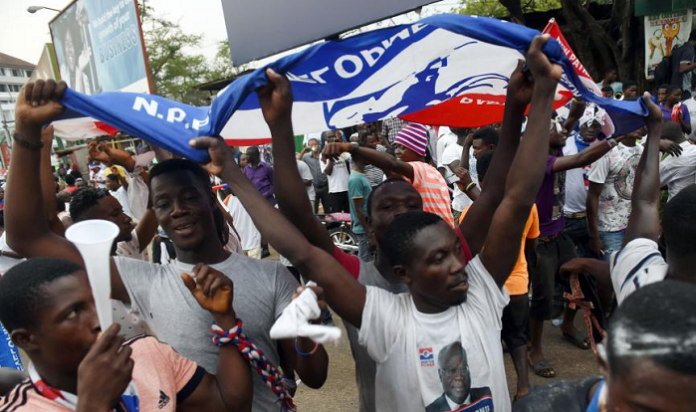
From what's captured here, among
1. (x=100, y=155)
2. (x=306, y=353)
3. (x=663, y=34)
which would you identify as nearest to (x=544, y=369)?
(x=306, y=353)

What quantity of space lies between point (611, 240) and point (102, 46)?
5.77m

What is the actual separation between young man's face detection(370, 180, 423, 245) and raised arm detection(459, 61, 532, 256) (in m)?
0.53

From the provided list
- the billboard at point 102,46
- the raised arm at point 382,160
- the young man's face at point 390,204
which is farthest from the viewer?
the billboard at point 102,46

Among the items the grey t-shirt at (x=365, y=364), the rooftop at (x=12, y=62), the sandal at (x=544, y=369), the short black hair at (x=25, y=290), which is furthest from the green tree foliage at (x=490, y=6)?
the rooftop at (x=12, y=62)

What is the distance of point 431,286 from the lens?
75.5 inches

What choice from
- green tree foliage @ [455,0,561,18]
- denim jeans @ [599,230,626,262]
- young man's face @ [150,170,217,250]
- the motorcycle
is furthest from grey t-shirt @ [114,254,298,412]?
green tree foliage @ [455,0,561,18]

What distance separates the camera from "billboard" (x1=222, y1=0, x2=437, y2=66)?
2.32m

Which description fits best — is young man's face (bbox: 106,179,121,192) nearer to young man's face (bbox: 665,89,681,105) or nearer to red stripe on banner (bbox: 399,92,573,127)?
red stripe on banner (bbox: 399,92,573,127)

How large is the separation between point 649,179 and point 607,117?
1.58 feet

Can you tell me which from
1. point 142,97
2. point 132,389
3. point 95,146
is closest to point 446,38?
point 142,97

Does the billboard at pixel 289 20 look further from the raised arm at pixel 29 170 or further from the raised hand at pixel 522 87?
the raised arm at pixel 29 170

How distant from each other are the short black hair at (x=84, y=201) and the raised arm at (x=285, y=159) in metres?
1.96

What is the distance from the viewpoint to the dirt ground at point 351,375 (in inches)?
167

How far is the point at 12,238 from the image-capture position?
1961 mm
